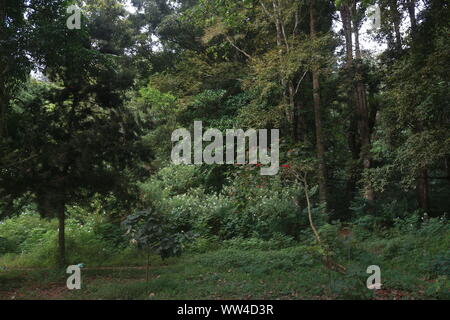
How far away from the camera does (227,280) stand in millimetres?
7371

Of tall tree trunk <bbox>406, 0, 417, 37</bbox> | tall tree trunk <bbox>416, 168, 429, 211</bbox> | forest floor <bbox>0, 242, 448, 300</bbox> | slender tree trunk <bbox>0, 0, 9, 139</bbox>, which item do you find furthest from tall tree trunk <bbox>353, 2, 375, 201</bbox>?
slender tree trunk <bbox>0, 0, 9, 139</bbox>

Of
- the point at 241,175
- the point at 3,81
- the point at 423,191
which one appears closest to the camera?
the point at 3,81

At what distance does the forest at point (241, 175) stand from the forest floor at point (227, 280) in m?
0.04

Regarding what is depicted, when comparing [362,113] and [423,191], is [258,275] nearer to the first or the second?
[423,191]

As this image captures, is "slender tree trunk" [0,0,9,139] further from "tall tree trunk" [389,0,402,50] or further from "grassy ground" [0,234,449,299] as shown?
"tall tree trunk" [389,0,402,50]

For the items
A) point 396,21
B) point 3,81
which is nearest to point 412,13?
point 396,21

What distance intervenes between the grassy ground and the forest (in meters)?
0.05

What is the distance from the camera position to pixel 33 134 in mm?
8117

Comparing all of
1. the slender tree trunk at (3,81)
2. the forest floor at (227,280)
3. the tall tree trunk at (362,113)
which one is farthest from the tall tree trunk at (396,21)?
the slender tree trunk at (3,81)

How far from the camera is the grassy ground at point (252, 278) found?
20.5 ft

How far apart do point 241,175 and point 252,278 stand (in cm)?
276

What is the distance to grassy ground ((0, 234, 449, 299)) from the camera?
6.26m
